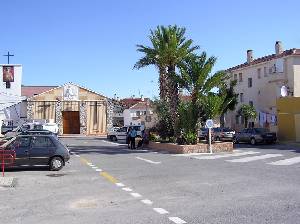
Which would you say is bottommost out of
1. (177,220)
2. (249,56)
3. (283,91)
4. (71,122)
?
(177,220)

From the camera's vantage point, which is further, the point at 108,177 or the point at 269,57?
the point at 269,57

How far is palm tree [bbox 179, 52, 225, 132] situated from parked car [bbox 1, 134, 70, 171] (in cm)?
1291

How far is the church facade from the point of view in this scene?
69.6 m

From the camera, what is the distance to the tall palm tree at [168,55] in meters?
34.5

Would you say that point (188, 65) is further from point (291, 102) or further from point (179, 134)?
point (291, 102)

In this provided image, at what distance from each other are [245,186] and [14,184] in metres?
6.90

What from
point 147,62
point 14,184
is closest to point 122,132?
point 147,62

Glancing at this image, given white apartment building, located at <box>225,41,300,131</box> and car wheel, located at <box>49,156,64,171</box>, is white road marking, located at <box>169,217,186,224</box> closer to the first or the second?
car wheel, located at <box>49,156,64,171</box>

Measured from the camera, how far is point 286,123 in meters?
45.2

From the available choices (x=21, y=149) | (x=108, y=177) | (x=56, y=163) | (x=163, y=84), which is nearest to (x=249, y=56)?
(x=163, y=84)

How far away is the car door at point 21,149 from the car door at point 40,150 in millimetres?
159

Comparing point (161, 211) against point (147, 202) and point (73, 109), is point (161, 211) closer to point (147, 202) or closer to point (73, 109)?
point (147, 202)

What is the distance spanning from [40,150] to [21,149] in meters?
0.73

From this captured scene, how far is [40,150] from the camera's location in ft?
68.1
